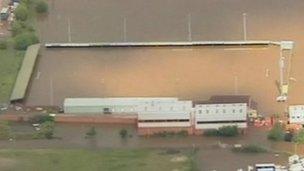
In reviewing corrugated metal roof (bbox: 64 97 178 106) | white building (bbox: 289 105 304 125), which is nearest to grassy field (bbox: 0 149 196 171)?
corrugated metal roof (bbox: 64 97 178 106)

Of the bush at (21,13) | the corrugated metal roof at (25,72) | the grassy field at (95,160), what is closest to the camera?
the grassy field at (95,160)

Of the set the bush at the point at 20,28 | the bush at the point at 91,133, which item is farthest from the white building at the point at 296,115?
the bush at the point at 20,28

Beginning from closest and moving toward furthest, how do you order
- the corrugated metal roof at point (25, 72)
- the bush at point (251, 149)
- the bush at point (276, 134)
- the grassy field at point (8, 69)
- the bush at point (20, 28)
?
the bush at point (251, 149) < the bush at point (276, 134) < the corrugated metal roof at point (25, 72) < the grassy field at point (8, 69) < the bush at point (20, 28)

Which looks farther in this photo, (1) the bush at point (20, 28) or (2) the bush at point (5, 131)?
(1) the bush at point (20, 28)

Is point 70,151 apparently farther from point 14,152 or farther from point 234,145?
point 234,145

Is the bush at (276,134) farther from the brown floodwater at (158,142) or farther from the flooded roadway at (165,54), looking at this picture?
the flooded roadway at (165,54)

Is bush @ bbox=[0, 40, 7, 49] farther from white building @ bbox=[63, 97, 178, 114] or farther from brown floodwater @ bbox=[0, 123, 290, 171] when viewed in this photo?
brown floodwater @ bbox=[0, 123, 290, 171]

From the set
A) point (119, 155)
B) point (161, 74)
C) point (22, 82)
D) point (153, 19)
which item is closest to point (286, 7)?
point (153, 19)

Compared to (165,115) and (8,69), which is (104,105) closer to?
(165,115)
